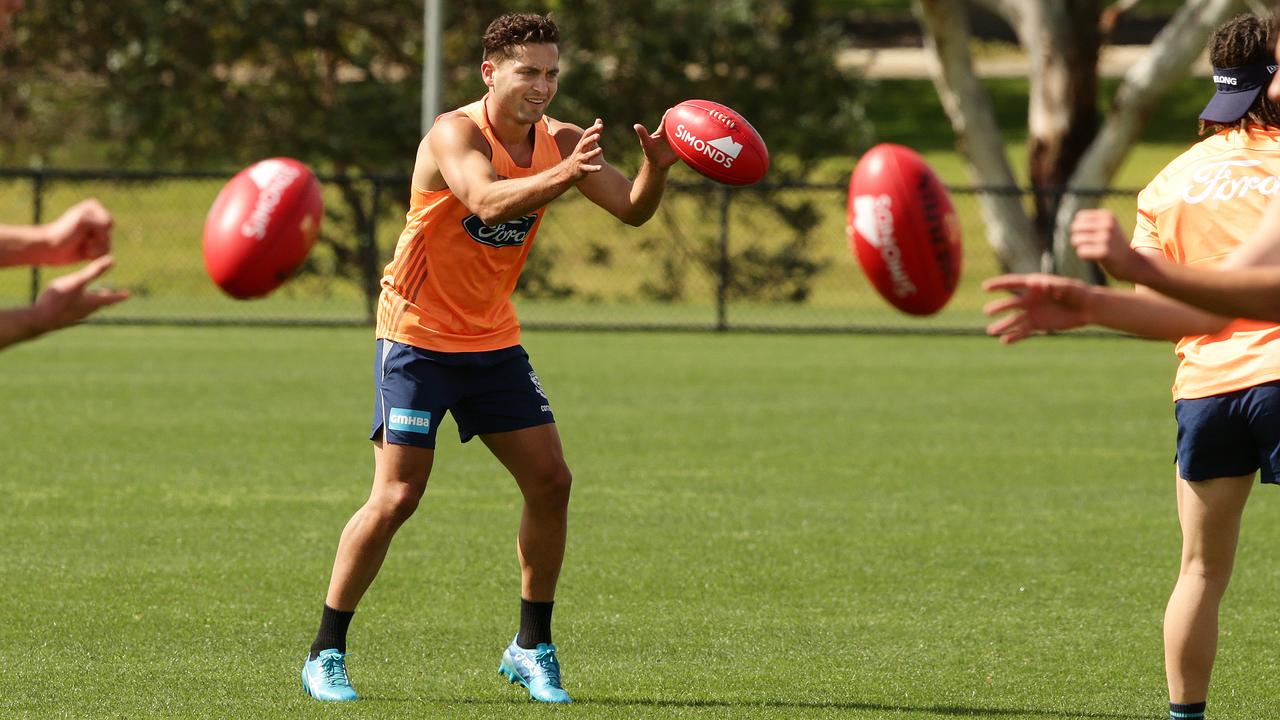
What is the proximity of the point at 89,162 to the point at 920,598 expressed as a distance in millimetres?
29288

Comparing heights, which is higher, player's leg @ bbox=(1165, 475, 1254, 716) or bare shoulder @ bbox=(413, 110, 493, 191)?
bare shoulder @ bbox=(413, 110, 493, 191)

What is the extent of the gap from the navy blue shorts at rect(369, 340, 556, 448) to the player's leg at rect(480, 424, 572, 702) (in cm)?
7

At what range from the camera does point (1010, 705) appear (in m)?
5.73

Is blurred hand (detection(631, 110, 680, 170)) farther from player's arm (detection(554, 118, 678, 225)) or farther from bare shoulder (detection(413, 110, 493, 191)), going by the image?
bare shoulder (detection(413, 110, 493, 191))

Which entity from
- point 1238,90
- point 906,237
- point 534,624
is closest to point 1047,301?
point 1238,90

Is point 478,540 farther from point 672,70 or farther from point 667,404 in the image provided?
point 672,70

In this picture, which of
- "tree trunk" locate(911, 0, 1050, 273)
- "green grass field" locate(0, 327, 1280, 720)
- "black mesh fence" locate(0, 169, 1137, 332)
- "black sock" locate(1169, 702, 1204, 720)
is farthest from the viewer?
"tree trunk" locate(911, 0, 1050, 273)

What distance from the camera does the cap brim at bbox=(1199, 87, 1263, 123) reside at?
15.7ft

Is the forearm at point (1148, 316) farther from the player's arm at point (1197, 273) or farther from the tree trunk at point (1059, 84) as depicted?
the tree trunk at point (1059, 84)

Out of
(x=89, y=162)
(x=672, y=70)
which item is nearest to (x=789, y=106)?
(x=672, y=70)

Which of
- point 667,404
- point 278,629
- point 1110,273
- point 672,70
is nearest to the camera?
point 1110,273

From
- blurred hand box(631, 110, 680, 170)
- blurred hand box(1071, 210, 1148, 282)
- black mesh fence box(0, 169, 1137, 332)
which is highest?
blurred hand box(631, 110, 680, 170)

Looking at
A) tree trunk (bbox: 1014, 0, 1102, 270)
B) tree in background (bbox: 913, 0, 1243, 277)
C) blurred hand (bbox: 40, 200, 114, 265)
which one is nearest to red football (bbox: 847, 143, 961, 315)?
blurred hand (bbox: 40, 200, 114, 265)

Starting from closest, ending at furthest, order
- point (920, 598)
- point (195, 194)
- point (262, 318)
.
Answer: point (920, 598), point (262, 318), point (195, 194)
